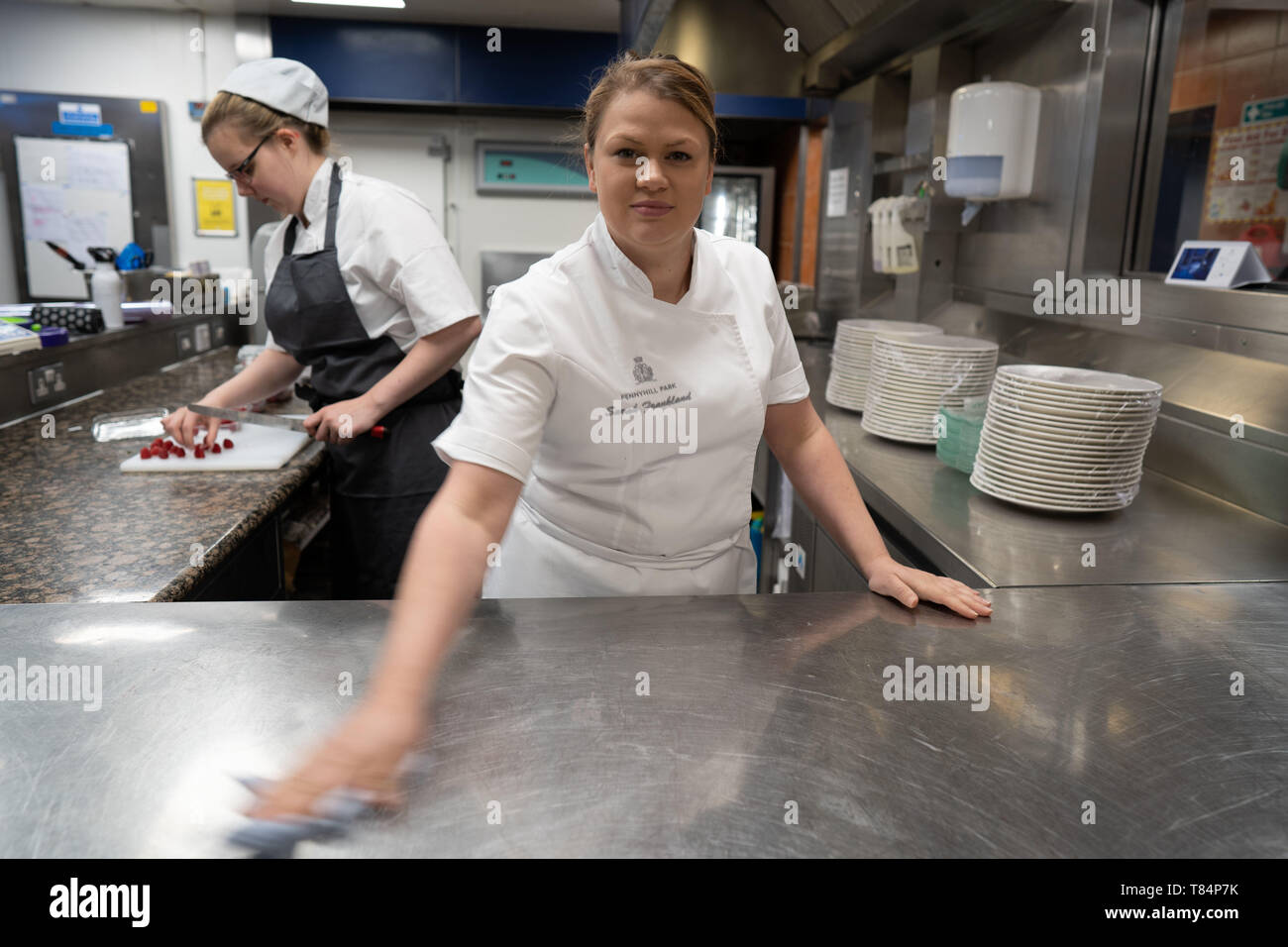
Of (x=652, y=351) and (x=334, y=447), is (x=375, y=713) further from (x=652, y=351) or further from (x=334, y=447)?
(x=334, y=447)

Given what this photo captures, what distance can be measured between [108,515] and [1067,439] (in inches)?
68.9

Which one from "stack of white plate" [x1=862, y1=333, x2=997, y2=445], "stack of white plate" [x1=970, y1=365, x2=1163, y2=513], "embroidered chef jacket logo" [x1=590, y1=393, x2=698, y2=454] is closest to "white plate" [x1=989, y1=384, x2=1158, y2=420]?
"stack of white plate" [x1=970, y1=365, x2=1163, y2=513]

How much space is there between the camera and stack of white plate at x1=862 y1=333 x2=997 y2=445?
2.18m

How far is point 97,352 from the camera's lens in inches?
112

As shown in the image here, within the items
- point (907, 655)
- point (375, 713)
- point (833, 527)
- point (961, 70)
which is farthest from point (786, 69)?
point (375, 713)

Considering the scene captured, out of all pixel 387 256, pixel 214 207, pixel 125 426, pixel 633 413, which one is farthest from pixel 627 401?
pixel 214 207

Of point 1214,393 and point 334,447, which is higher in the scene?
point 1214,393

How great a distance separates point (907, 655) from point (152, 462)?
1.68 m

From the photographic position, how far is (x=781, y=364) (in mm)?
1418

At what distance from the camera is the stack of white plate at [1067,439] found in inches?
64.0

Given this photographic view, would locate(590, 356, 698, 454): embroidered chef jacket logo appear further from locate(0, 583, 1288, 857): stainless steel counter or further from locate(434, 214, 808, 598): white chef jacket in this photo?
locate(0, 583, 1288, 857): stainless steel counter

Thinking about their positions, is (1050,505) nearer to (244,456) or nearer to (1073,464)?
(1073,464)
